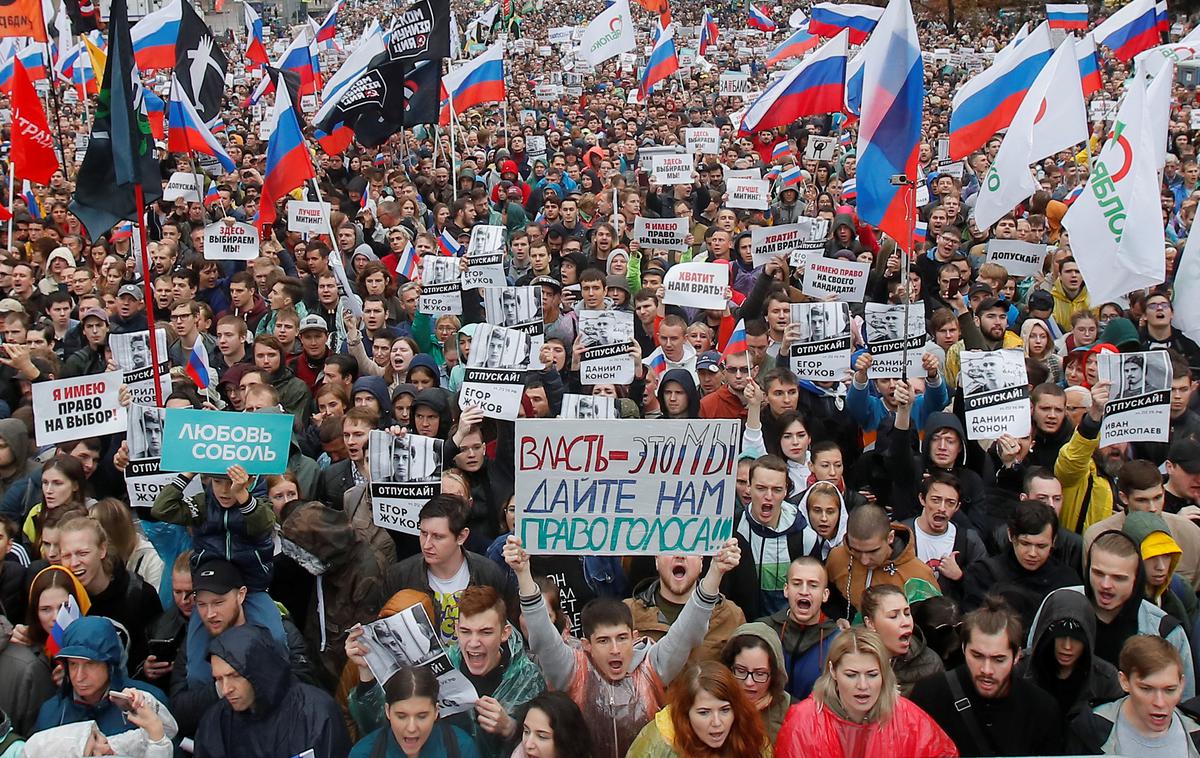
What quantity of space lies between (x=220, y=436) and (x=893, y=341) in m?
4.33

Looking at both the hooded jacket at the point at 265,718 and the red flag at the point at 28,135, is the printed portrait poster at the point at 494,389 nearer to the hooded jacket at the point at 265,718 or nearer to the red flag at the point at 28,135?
the hooded jacket at the point at 265,718

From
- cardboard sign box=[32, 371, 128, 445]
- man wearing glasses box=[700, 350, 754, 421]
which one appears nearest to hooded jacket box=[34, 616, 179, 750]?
cardboard sign box=[32, 371, 128, 445]

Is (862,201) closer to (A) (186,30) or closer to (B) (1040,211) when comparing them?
(B) (1040,211)

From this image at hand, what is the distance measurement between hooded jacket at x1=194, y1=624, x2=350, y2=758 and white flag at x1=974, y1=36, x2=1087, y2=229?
7471 mm

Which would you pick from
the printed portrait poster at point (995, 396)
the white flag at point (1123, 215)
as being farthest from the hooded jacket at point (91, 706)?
the white flag at point (1123, 215)

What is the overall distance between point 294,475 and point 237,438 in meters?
0.74

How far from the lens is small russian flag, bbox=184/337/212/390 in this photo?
27.3 ft

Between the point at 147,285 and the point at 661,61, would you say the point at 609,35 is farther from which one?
the point at 147,285

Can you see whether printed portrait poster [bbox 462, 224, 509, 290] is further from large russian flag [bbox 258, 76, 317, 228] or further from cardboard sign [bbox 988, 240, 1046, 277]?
cardboard sign [bbox 988, 240, 1046, 277]

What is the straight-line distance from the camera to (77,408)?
6652 mm

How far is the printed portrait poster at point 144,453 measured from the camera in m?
6.06

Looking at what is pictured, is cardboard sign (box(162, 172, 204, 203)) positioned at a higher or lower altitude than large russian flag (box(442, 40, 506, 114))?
lower

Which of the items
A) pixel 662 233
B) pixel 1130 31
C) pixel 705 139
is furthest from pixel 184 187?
pixel 1130 31

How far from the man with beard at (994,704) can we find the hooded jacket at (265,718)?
2196 millimetres
